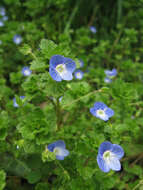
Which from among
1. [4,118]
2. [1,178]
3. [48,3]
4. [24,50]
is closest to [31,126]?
[4,118]

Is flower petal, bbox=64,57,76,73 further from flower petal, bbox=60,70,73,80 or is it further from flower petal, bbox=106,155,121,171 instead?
flower petal, bbox=106,155,121,171

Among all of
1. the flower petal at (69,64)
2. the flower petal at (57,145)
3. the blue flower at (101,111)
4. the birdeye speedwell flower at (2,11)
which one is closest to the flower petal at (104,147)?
the blue flower at (101,111)

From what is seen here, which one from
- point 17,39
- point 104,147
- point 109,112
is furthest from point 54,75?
point 17,39

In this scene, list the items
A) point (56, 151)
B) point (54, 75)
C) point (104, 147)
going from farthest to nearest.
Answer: point (56, 151) → point (104, 147) → point (54, 75)

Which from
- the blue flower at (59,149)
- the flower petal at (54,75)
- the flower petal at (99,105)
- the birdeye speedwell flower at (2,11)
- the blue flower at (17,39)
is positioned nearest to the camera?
the flower petal at (54,75)

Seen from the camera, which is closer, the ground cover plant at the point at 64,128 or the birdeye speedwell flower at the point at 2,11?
the ground cover plant at the point at 64,128

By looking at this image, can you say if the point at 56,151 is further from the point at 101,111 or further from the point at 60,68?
the point at 60,68

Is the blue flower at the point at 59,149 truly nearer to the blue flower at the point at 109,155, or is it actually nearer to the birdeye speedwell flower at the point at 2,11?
the blue flower at the point at 109,155
